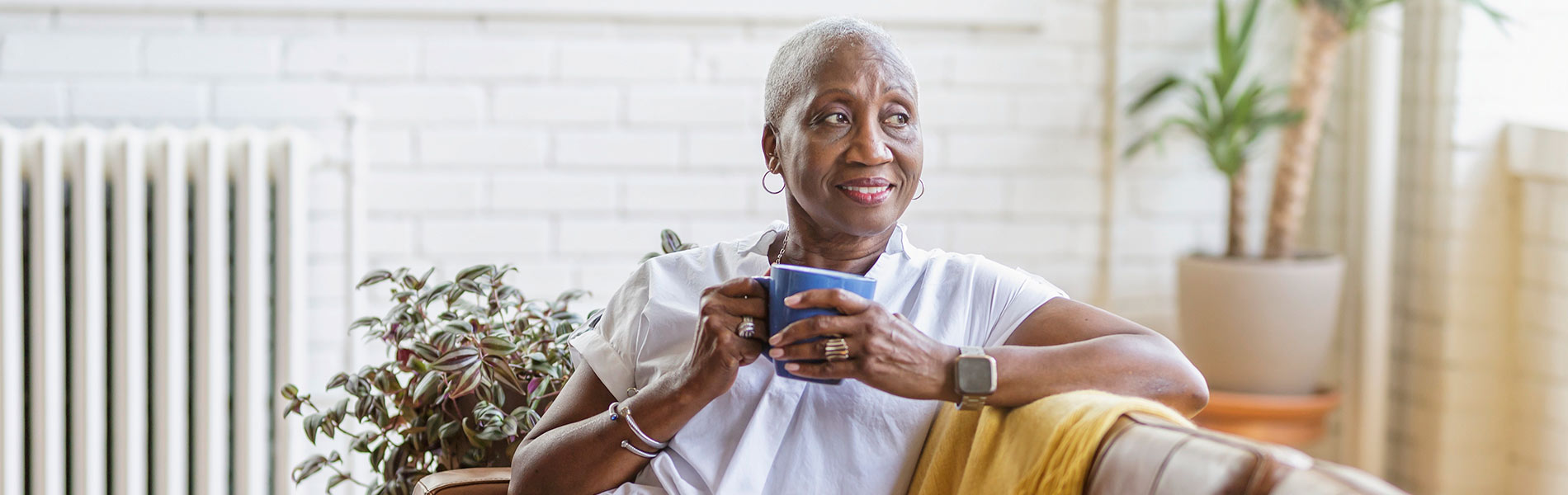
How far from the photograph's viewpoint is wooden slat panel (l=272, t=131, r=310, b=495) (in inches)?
105

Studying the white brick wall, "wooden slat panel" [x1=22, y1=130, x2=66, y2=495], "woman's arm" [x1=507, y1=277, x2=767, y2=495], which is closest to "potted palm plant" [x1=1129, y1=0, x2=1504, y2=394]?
the white brick wall

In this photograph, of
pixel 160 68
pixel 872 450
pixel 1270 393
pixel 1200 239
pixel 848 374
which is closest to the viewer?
pixel 848 374

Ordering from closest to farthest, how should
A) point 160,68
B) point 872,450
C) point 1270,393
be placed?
point 872,450 < point 160,68 < point 1270,393

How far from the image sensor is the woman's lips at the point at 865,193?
1.46m

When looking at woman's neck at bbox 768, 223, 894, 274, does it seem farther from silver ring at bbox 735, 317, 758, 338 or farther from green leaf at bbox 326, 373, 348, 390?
green leaf at bbox 326, 373, 348, 390

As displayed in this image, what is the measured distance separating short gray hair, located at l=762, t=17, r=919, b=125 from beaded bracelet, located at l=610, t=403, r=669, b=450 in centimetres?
36

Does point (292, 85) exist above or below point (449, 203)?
above

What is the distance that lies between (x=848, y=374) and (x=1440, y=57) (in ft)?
7.50

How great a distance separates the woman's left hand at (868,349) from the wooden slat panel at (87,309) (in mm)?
1854

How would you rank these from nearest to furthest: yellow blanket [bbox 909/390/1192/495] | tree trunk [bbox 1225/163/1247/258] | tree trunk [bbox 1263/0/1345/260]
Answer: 1. yellow blanket [bbox 909/390/1192/495]
2. tree trunk [bbox 1263/0/1345/260]
3. tree trunk [bbox 1225/163/1247/258]

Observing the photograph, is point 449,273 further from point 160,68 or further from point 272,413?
point 160,68

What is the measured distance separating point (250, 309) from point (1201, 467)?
2.10m

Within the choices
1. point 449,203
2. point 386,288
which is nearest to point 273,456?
point 386,288

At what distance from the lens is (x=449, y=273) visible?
116 inches
